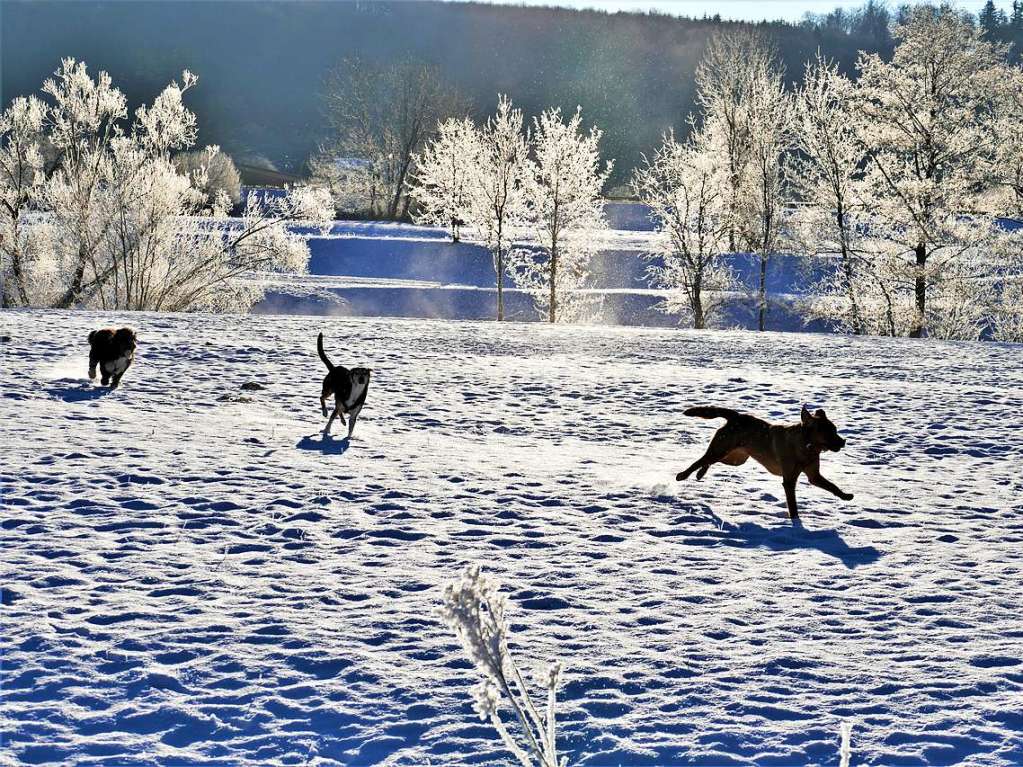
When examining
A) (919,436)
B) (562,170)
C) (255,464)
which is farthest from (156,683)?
(562,170)

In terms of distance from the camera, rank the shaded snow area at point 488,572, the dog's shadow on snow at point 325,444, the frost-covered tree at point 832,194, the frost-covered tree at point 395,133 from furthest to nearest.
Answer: the frost-covered tree at point 395,133 → the frost-covered tree at point 832,194 → the dog's shadow on snow at point 325,444 → the shaded snow area at point 488,572

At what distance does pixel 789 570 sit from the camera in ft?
21.4

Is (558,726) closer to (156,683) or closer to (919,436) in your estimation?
(156,683)

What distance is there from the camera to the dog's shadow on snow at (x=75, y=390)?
39.7ft

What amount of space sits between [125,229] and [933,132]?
79.7 feet

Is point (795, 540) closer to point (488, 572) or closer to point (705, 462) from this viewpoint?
point (705, 462)

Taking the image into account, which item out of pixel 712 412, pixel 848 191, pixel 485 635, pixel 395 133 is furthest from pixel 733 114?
pixel 485 635

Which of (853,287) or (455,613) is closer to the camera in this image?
(455,613)

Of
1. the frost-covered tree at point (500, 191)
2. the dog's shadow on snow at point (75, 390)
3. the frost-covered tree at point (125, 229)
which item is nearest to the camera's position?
the dog's shadow on snow at point (75, 390)

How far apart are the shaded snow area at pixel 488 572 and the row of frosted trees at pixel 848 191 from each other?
17.8 m

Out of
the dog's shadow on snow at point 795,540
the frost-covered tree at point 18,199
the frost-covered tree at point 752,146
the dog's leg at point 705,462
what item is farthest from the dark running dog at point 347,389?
the frost-covered tree at point 752,146

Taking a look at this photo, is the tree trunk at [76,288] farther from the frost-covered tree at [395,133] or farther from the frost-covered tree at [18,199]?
the frost-covered tree at [395,133]

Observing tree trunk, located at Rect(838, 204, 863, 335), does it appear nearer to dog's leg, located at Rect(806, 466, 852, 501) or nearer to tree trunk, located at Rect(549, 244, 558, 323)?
tree trunk, located at Rect(549, 244, 558, 323)

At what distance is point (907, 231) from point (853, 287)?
8.54 feet
